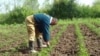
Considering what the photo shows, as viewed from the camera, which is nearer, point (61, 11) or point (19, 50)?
point (19, 50)

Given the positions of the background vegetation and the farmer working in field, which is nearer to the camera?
the farmer working in field

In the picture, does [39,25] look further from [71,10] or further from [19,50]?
[71,10]

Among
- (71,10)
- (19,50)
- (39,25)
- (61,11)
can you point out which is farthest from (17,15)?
(39,25)

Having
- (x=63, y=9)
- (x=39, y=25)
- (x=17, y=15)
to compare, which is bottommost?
(x=39, y=25)

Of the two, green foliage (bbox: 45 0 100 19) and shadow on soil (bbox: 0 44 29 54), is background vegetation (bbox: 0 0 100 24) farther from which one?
shadow on soil (bbox: 0 44 29 54)

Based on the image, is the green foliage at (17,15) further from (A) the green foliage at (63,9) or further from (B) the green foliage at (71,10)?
(A) the green foliage at (63,9)

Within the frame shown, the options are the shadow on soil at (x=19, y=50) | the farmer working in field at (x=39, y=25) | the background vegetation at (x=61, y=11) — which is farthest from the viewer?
the background vegetation at (x=61, y=11)

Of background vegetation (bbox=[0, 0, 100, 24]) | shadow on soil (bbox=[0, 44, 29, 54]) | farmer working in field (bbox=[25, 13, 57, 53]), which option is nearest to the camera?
farmer working in field (bbox=[25, 13, 57, 53])

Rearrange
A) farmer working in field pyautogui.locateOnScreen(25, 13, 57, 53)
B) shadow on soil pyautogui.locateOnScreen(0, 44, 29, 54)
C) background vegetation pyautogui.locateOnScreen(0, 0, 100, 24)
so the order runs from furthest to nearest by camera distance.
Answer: background vegetation pyautogui.locateOnScreen(0, 0, 100, 24), shadow on soil pyautogui.locateOnScreen(0, 44, 29, 54), farmer working in field pyautogui.locateOnScreen(25, 13, 57, 53)

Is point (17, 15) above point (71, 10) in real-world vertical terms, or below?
below

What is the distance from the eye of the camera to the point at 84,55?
966 centimetres

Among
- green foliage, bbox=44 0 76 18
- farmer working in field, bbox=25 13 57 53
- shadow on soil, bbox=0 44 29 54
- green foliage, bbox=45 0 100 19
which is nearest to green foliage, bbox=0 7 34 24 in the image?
green foliage, bbox=45 0 100 19

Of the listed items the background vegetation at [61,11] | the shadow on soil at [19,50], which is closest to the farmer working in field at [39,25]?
the shadow on soil at [19,50]

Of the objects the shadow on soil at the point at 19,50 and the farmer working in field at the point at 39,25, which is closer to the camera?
the farmer working in field at the point at 39,25
